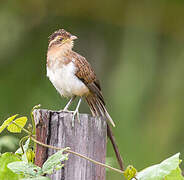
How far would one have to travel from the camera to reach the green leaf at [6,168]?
8.17ft

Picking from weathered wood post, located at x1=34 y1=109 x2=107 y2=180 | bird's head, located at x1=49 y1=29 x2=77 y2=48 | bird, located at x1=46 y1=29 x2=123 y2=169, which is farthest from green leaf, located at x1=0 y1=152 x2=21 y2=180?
bird's head, located at x1=49 y1=29 x2=77 y2=48

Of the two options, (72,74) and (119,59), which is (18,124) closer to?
(72,74)

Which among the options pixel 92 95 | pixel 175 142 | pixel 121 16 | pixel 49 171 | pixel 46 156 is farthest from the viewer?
pixel 121 16

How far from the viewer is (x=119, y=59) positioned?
8.80 m

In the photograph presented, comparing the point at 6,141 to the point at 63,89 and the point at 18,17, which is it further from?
the point at 18,17

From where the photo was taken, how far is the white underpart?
387 cm

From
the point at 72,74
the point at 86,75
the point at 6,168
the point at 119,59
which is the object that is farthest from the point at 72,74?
the point at 119,59

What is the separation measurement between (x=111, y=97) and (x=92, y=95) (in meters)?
4.55

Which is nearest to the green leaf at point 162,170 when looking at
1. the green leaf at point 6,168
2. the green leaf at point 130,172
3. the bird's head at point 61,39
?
the green leaf at point 130,172

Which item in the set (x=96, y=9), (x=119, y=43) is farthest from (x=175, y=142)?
(x=96, y=9)

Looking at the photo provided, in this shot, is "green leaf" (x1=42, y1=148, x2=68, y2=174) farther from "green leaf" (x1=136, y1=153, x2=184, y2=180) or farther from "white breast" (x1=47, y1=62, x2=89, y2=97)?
"white breast" (x1=47, y1=62, x2=89, y2=97)

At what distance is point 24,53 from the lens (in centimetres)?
927

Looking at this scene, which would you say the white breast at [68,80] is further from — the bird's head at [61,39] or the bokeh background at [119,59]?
the bokeh background at [119,59]

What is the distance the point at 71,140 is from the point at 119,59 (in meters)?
6.26
